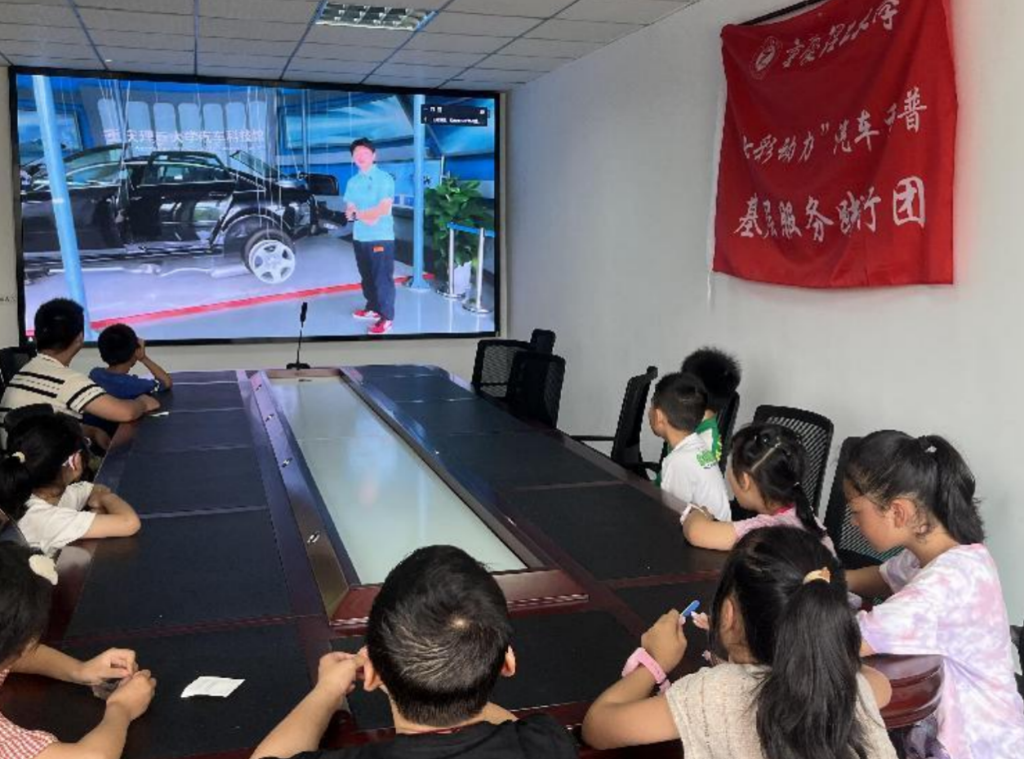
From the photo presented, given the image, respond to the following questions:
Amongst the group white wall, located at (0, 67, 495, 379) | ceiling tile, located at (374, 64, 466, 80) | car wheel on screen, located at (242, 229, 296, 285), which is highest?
ceiling tile, located at (374, 64, 466, 80)

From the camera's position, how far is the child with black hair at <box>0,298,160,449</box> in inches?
124

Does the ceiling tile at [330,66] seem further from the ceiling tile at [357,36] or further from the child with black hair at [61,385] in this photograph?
the child with black hair at [61,385]

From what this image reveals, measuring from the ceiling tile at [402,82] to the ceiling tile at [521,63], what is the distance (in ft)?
1.85

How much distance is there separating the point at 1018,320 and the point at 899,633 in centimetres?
140

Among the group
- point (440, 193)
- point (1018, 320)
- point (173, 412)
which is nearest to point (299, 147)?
point (440, 193)

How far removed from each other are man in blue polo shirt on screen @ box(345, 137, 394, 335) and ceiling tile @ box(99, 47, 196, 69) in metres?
1.27

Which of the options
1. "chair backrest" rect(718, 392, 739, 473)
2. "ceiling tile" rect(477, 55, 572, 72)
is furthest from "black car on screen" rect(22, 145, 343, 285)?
"chair backrest" rect(718, 392, 739, 473)

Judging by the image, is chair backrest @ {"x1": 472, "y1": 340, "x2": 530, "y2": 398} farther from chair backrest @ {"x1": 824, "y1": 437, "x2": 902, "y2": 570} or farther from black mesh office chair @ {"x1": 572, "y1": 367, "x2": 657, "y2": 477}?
chair backrest @ {"x1": 824, "y1": 437, "x2": 902, "y2": 570}

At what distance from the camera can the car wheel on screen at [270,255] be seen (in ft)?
20.0

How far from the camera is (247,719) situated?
1.22 metres

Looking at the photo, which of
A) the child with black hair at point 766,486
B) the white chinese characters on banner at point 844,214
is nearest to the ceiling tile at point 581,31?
the white chinese characters on banner at point 844,214

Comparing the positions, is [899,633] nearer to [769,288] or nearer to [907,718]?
[907,718]

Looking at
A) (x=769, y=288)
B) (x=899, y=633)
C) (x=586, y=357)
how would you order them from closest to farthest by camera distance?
(x=899, y=633), (x=769, y=288), (x=586, y=357)

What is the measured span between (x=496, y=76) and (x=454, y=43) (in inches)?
40.0
